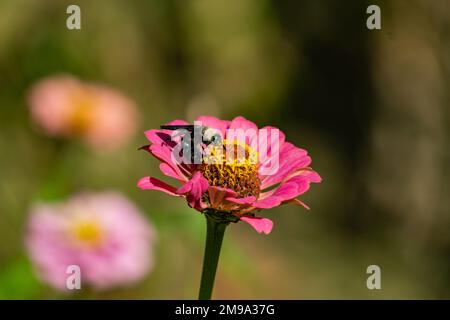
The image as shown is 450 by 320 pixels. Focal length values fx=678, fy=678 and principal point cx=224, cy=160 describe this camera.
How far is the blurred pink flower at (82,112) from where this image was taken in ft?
5.22

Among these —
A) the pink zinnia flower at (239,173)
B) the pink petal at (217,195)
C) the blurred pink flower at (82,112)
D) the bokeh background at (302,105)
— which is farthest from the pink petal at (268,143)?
the bokeh background at (302,105)

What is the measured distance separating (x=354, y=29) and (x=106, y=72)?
110 centimetres

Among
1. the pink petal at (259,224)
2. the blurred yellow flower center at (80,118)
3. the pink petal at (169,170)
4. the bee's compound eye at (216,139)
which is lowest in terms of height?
the pink petal at (259,224)

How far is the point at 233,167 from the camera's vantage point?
0.78 metres

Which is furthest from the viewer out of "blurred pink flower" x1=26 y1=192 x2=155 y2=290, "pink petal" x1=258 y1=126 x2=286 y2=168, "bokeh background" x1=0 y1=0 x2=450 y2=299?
"bokeh background" x1=0 y1=0 x2=450 y2=299

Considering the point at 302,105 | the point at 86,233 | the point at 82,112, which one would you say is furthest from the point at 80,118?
the point at 302,105

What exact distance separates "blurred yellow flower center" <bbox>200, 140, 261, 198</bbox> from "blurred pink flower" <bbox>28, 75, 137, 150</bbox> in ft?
2.81

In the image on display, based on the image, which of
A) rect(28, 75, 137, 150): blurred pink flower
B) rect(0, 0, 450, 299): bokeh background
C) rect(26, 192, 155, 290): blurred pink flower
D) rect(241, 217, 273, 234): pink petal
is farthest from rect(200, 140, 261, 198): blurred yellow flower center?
rect(0, 0, 450, 299): bokeh background

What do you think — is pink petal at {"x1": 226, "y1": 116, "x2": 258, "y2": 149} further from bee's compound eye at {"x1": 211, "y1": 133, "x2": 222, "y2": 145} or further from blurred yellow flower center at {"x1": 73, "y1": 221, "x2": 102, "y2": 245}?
blurred yellow flower center at {"x1": 73, "y1": 221, "x2": 102, "y2": 245}

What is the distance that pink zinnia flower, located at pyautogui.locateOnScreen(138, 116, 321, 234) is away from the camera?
2.15 ft

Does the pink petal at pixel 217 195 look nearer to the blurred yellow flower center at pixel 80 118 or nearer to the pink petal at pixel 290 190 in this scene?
the pink petal at pixel 290 190

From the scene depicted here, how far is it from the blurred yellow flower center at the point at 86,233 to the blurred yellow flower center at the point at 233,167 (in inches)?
20.3

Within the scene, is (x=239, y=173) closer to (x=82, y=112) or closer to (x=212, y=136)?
(x=212, y=136)

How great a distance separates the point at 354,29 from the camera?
2.95 meters
